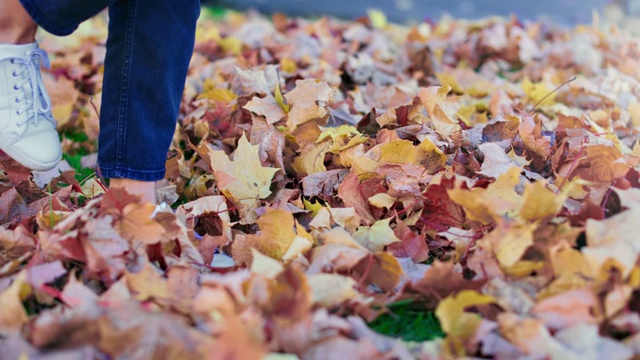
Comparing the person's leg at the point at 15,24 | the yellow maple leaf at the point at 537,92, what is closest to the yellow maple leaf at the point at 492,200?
the person's leg at the point at 15,24

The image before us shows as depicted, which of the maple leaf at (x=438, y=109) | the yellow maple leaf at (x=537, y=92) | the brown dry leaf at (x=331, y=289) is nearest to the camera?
the brown dry leaf at (x=331, y=289)

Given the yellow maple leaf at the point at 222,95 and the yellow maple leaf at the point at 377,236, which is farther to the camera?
the yellow maple leaf at the point at 222,95

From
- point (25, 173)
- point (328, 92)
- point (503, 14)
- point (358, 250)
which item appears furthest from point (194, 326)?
point (503, 14)

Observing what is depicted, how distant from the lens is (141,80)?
1.15 metres

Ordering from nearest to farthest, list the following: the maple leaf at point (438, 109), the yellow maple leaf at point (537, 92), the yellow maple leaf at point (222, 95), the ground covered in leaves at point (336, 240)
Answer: the ground covered in leaves at point (336, 240) < the maple leaf at point (438, 109) < the yellow maple leaf at point (222, 95) < the yellow maple leaf at point (537, 92)

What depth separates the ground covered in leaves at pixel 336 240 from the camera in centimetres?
80

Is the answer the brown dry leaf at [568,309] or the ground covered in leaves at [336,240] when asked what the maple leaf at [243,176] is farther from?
the brown dry leaf at [568,309]

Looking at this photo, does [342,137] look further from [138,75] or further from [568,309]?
[568,309]

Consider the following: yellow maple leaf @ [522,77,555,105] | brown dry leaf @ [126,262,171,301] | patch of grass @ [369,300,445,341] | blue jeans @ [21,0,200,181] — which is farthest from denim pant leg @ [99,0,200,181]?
yellow maple leaf @ [522,77,555,105]

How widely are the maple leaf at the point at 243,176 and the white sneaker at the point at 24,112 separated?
337mm

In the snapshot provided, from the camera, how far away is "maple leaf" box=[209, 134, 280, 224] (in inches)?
51.0

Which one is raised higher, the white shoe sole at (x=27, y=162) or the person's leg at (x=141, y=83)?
the person's leg at (x=141, y=83)

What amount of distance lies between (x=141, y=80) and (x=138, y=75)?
0.03ft

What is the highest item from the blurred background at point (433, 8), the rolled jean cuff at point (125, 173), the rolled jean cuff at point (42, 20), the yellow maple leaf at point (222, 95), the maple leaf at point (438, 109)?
the rolled jean cuff at point (42, 20)
